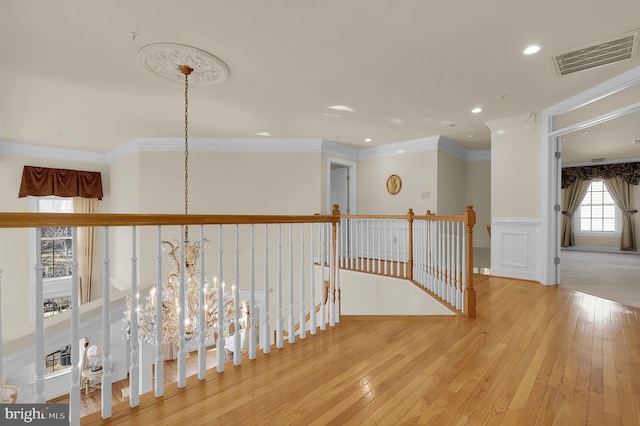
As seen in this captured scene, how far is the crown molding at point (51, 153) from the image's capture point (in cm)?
636

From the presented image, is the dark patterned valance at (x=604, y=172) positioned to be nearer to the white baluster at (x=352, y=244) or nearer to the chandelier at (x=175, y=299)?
the white baluster at (x=352, y=244)

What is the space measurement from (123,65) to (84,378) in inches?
265

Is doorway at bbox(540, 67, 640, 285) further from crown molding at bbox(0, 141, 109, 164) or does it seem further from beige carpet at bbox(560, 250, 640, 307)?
crown molding at bbox(0, 141, 109, 164)

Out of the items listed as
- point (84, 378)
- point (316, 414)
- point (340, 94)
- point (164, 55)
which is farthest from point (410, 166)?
point (84, 378)

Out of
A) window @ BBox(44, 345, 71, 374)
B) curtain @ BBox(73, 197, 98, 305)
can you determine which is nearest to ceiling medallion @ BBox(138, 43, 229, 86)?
curtain @ BBox(73, 197, 98, 305)

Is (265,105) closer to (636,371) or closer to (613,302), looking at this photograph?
(636,371)

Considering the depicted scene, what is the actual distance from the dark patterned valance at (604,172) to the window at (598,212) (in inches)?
13.2

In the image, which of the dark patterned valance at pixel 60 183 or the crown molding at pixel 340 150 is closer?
the dark patterned valance at pixel 60 183

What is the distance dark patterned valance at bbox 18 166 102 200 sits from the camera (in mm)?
6465

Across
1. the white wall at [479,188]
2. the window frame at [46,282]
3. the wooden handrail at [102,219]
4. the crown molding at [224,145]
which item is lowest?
the window frame at [46,282]

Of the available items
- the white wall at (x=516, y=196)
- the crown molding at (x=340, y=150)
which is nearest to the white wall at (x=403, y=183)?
the crown molding at (x=340, y=150)

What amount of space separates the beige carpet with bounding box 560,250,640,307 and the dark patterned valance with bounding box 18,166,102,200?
9.21 meters

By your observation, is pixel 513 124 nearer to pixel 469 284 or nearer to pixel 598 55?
pixel 598 55

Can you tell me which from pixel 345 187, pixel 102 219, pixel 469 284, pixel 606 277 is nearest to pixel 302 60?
pixel 102 219
